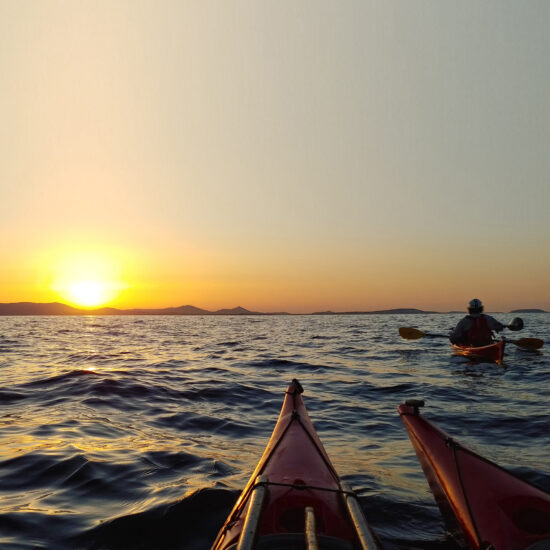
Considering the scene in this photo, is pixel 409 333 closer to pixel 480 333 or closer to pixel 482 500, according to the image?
pixel 480 333

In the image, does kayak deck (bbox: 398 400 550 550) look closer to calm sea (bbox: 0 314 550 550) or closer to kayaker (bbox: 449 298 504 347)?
calm sea (bbox: 0 314 550 550)

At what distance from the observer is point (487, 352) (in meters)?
13.4

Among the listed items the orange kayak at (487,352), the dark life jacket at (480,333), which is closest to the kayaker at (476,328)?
the dark life jacket at (480,333)

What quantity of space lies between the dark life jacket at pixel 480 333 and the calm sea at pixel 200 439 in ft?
4.42

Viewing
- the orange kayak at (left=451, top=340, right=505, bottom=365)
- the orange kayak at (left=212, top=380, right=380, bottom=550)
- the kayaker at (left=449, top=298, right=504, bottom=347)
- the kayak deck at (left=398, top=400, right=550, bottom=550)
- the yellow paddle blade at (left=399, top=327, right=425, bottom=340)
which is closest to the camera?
the orange kayak at (left=212, top=380, right=380, bottom=550)

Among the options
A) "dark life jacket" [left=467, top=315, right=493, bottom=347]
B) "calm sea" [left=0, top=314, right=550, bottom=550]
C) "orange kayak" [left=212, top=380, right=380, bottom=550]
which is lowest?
"calm sea" [left=0, top=314, right=550, bottom=550]

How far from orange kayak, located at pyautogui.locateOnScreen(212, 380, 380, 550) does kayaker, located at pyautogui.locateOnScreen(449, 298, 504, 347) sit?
12.2 metres

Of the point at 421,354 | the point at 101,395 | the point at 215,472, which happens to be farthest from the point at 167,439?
the point at 421,354

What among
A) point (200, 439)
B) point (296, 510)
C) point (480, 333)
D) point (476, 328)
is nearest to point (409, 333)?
point (476, 328)

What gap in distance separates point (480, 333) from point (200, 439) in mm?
11609

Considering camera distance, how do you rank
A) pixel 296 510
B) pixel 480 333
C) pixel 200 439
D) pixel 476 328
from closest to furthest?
pixel 296 510
pixel 200 439
pixel 480 333
pixel 476 328

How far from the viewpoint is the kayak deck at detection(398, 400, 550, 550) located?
9.00 feet

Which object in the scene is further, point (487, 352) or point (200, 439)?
point (487, 352)

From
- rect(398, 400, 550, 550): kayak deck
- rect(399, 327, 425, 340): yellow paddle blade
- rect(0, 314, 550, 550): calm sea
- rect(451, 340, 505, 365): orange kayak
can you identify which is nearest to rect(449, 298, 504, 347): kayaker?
rect(451, 340, 505, 365): orange kayak
